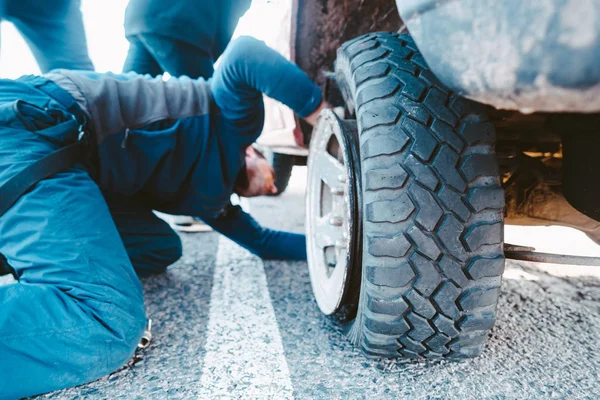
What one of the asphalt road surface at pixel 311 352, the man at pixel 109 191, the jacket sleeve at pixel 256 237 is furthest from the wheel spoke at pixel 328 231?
the jacket sleeve at pixel 256 237

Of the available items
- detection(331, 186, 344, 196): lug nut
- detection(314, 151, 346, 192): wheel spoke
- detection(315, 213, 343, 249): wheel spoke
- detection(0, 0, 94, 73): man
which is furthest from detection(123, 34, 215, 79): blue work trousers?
detection(331, 186, 344, 196): lug nut

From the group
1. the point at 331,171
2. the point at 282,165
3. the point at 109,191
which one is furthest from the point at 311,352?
the point at 282,165

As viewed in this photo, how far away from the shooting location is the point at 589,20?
1.58 feet

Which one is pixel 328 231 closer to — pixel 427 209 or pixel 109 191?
pixel 427 209

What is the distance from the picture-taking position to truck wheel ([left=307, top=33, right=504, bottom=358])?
0.99 meters

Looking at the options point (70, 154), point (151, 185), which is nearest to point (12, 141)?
point (70, 154)

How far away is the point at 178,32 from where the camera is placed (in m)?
2.46

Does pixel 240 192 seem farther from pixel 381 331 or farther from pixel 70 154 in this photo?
pixel 381 331

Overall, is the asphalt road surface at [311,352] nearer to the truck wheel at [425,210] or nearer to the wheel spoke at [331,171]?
the truck wheel at [425,210]

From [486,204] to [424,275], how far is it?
0.21m

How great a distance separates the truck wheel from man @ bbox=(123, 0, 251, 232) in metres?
1.75

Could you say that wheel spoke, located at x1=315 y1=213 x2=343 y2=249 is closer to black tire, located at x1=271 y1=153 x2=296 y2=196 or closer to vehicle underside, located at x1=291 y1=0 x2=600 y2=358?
vehicle underside, located at x1=291 y1=0 x2=600 y2=358

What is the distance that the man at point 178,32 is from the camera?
2465 mm

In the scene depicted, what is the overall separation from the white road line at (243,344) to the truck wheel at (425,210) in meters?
0.31
